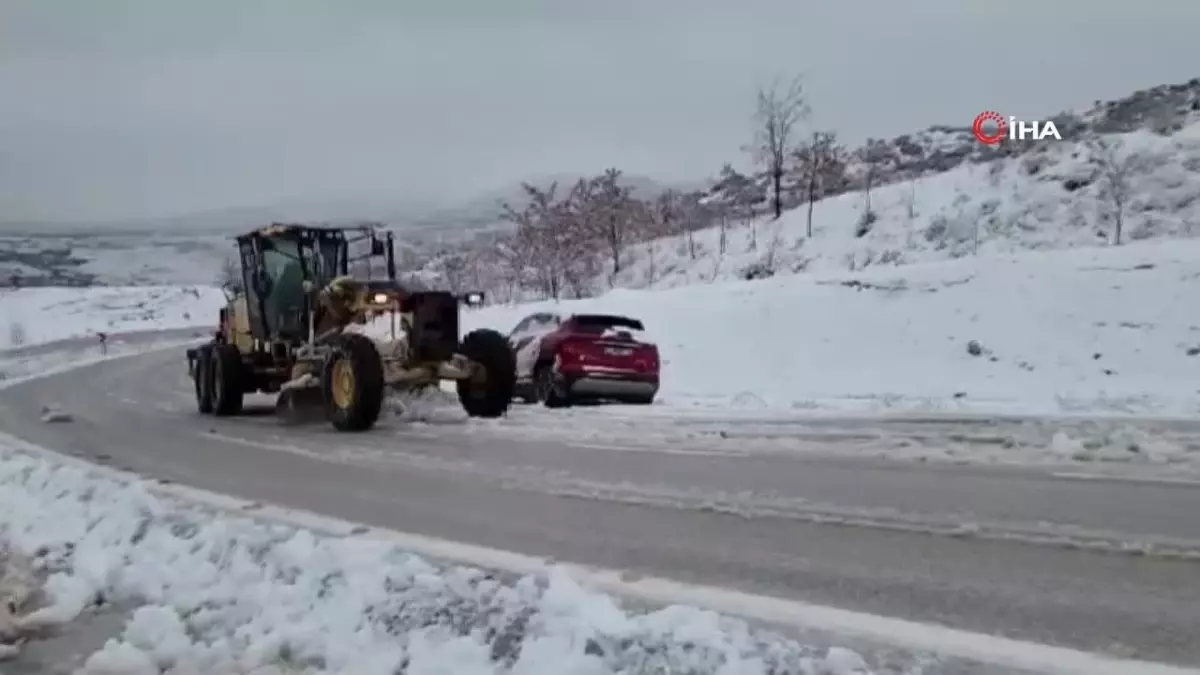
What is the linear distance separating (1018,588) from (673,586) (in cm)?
173

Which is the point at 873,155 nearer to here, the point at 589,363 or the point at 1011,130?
the point at 1011,130

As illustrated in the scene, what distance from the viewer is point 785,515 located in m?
7.98

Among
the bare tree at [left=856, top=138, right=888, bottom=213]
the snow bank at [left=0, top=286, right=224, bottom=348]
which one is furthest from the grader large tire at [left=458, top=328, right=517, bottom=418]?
the bare tree at [left=856, top=138, right=888, bottom=213]

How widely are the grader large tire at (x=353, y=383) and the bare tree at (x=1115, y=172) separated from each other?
1233 inches

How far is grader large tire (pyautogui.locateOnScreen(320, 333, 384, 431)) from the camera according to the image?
13625 millimetres

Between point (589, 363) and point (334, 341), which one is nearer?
point (334, 341)

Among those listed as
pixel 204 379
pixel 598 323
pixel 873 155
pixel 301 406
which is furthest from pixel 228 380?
pixel 873 155

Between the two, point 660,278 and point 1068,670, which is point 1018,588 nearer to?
point 1068,670

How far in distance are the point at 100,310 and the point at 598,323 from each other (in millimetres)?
58906

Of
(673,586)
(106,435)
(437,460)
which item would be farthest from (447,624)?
(106,435)

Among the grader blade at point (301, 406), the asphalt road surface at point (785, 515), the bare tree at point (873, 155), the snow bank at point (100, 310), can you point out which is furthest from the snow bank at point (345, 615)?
the bare tree at point (873, 155)

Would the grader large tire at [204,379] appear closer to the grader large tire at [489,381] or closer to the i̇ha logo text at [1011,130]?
the grader large tire at [489,381]

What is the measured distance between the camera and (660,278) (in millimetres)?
53906

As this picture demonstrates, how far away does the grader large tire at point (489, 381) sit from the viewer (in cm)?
1514
